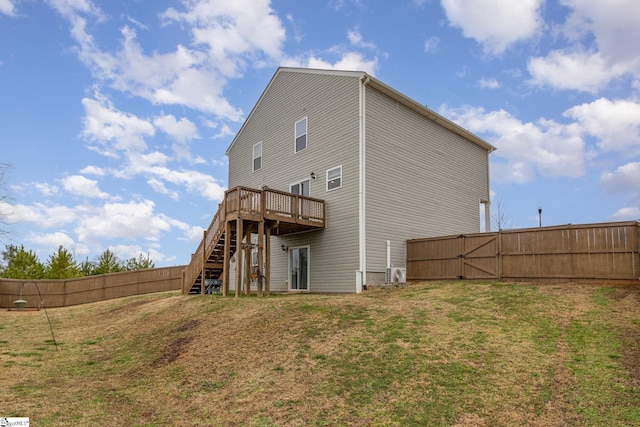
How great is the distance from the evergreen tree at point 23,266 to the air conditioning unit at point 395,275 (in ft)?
82.8

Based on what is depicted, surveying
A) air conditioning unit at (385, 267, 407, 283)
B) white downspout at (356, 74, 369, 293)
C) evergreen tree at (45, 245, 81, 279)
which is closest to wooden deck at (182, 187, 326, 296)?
white downspout at (356, 74, 369, 293)

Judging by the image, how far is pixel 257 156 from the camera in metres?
21.9

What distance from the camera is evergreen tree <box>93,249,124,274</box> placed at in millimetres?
33125

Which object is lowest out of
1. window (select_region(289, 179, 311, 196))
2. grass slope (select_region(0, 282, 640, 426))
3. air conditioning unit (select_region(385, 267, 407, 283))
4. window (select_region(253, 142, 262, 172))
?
grass slope (select_region(0, 282, 640, 426))

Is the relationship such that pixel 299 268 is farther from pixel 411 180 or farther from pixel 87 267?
pixel 87 267

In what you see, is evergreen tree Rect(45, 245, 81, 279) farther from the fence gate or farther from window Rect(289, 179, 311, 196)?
the fence gate

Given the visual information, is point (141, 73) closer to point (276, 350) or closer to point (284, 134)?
point (284, 134)

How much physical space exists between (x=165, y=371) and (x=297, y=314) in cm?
350

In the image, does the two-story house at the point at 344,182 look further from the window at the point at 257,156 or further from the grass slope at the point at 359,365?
the grass slope at the point at 359,365

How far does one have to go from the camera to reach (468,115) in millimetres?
25016

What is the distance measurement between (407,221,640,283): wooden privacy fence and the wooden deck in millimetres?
4537

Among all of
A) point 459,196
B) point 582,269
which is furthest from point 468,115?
point 582,269

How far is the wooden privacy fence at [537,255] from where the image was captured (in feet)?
40.4

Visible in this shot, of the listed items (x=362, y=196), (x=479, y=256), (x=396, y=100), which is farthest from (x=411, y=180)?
(x=479, y=256)
